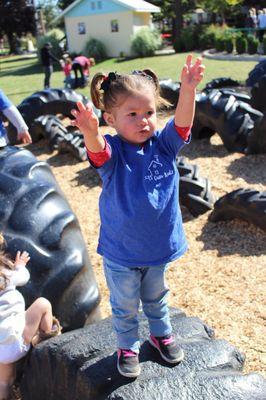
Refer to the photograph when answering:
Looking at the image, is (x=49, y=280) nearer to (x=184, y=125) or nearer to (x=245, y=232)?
(x=184, y=125)

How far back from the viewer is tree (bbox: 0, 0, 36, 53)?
51000 mm

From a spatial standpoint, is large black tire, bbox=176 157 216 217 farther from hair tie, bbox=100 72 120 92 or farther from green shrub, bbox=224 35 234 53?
green shrub, bbox=224 35 234 53

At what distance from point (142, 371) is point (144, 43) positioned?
25131 mm

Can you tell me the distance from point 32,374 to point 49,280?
39 cm

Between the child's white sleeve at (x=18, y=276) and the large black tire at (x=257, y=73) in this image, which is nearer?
the child's white sleeve at (x=18, y=276)

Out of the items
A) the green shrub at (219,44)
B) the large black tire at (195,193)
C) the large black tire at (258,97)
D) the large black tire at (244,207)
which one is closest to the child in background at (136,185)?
the large black tire at (244,207)

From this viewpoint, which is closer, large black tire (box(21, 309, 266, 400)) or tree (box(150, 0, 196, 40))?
large black tire (box(21, 309, 266, 400))

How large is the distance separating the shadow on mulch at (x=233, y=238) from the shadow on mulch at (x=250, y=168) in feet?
3.88

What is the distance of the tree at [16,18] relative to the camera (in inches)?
2008

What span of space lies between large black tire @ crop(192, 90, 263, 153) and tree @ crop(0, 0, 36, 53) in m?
48.9

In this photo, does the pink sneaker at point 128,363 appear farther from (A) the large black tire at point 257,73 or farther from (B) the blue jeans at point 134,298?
(A) the large black tire at point 257,73

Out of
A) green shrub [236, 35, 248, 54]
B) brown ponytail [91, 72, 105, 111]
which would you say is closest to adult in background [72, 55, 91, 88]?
green shrub [236, 35, 248, 54]

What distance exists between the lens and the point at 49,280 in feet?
7.18

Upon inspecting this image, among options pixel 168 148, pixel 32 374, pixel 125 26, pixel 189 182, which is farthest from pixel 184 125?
pixel 125 26
